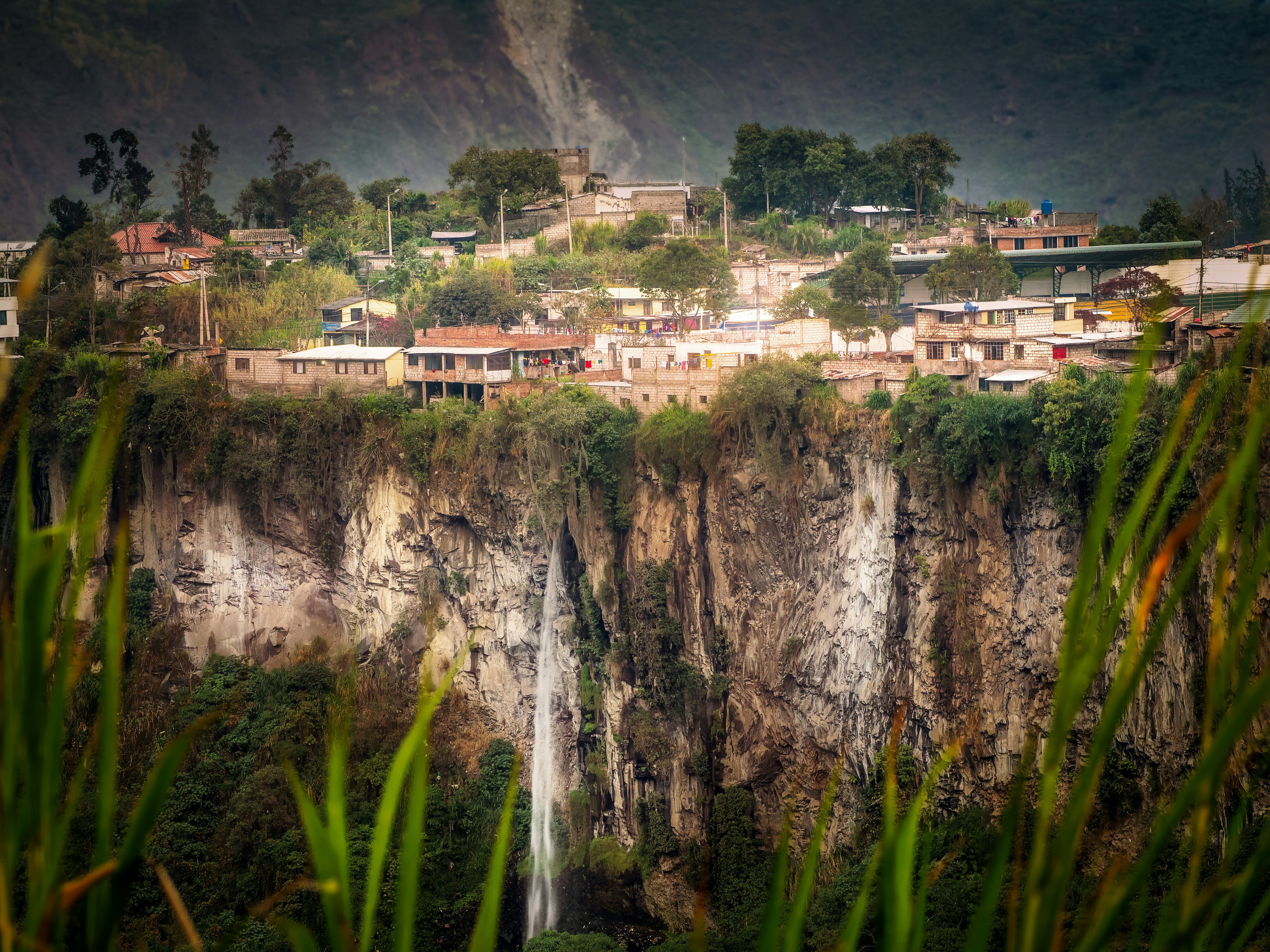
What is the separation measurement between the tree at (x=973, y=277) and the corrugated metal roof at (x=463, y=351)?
8.70 metres

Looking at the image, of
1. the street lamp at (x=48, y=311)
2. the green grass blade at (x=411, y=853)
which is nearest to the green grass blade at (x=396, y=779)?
the green grass blade at (x=411, y=853)

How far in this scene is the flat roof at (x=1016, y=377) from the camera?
16.4 meters

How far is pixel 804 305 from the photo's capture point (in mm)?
23016

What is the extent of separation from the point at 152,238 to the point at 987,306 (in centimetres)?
2245

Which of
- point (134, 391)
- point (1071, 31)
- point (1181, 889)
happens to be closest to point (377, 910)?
point (134, 391)

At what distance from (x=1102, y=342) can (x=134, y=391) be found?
52.8 ft

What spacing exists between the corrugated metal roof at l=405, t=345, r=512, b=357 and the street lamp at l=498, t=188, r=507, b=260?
25.9 ft

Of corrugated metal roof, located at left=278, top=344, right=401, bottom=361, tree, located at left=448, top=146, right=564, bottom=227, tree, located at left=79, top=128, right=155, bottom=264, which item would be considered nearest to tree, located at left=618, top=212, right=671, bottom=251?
tree, located at left=448, top=146, right=564, bottom=227

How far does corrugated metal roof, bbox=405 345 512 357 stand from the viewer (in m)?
21.8

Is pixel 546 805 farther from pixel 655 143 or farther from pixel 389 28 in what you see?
pixel 389 28

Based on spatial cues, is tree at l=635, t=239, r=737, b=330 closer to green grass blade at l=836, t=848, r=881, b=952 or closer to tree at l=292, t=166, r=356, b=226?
tree at l=292, t=166, r=356, b=226

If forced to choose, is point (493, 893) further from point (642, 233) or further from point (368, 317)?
point (642, 233)

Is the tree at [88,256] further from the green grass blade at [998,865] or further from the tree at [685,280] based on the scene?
the green grass blade at [998,865]

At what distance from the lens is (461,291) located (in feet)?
83.1
